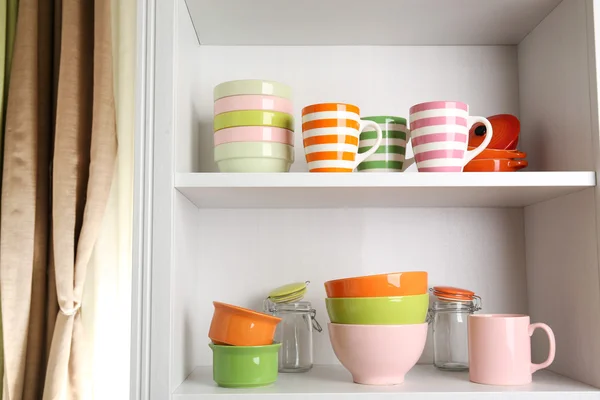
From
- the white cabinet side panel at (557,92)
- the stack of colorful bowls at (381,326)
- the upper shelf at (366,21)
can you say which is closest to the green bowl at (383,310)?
the stack of colorful bowls at (381,326)

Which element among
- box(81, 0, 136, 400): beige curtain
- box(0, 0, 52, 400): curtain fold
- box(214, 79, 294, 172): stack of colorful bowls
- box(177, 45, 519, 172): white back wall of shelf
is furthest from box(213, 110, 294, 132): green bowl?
box(0, 0, 52, 400): curtain fold

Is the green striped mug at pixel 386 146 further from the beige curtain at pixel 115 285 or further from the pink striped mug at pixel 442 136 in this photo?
the beige curtain at pixel 115 285

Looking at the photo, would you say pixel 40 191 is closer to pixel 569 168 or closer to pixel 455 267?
pixel 455 267

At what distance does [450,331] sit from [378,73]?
495 millimetres

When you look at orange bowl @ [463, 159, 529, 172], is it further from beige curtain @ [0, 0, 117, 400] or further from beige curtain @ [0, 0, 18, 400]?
beige curtain @ [0, 0, 18, 400]

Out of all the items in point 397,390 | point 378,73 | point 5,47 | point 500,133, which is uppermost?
point 5,47

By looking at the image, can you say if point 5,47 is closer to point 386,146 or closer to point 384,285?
point 386,146

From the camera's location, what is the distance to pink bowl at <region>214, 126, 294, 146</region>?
37.3 inches

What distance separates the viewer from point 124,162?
4.52 feet

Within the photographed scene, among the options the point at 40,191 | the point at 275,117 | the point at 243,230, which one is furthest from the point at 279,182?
the point at 40,191

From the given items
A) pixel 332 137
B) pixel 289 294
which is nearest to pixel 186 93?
pixel 332 137

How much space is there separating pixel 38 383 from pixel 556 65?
47.8 inches

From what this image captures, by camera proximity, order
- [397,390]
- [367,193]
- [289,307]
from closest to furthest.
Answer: [397,390]
[367,193]
[289,307]

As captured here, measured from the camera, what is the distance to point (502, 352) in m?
0.91
